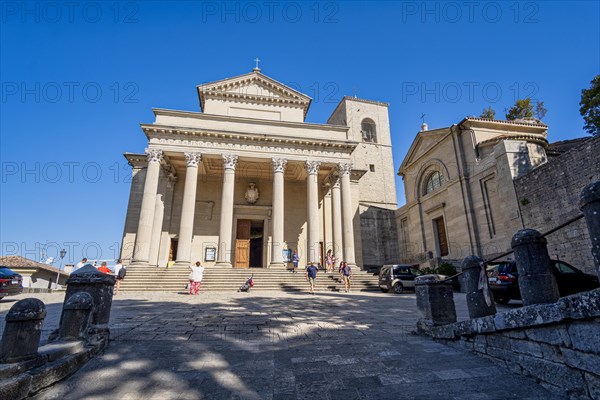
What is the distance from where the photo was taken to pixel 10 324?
295 centimetres

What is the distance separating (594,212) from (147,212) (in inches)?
747

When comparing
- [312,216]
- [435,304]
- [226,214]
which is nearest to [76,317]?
[435,304]

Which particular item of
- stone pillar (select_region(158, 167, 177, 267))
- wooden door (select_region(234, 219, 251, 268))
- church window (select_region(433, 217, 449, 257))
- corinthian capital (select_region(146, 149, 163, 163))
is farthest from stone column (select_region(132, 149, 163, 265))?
church window (select_region(433, 217, 449, 257))

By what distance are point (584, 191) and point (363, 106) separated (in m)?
35.2

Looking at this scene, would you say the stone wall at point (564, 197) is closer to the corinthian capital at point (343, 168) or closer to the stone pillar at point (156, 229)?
the corinthian capital at point (343, 168)

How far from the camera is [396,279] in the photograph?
1519cm

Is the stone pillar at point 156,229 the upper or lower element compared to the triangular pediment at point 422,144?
lower

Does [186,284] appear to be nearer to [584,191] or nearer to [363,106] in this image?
[584,191]

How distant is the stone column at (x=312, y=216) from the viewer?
18.1m

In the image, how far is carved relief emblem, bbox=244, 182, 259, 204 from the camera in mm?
22812

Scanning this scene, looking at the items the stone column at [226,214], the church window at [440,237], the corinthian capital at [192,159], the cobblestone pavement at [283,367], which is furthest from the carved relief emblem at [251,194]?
the cobblestone pavement at [283,367]

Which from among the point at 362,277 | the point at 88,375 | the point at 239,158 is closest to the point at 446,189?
the point at 362,277

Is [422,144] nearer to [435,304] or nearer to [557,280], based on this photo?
[557,280]

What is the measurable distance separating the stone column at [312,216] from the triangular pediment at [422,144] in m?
8.23
